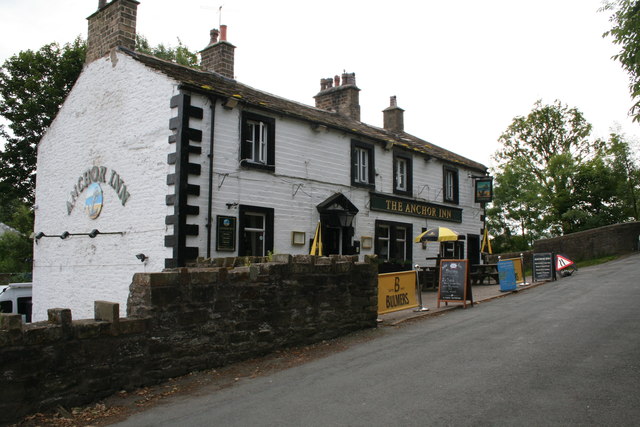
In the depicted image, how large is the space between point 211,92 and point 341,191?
6.05 metres

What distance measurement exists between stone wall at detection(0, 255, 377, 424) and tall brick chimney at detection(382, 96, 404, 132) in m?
15.3

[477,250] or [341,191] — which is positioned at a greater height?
[341,191]

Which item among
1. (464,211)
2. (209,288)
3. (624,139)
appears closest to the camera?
(209,288)

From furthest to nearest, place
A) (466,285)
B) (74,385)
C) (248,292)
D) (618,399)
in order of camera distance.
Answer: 1. (466,285)
2. (248,292)
3. (74,385)
4. (618,399)

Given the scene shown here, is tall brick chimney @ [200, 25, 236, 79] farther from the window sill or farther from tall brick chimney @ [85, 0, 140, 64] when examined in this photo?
the window sill

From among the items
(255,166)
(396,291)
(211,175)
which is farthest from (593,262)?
(211,175)

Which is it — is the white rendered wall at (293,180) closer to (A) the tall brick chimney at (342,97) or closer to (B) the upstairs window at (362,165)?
(B) the upstairs window at (362,165)

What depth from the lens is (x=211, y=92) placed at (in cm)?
1425

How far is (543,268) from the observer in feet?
65.5

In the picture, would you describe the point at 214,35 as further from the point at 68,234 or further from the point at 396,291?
the point at 396,291

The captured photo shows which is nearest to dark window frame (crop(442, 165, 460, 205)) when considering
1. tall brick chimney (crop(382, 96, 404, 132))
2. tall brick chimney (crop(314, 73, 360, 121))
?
tall brick chimney (crop(382, 96, 404, 132))

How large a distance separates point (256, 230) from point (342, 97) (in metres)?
9.21

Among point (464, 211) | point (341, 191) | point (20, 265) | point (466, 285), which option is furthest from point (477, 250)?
point (20, 265)

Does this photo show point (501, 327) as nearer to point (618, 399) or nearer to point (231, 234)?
point (618, 399)
